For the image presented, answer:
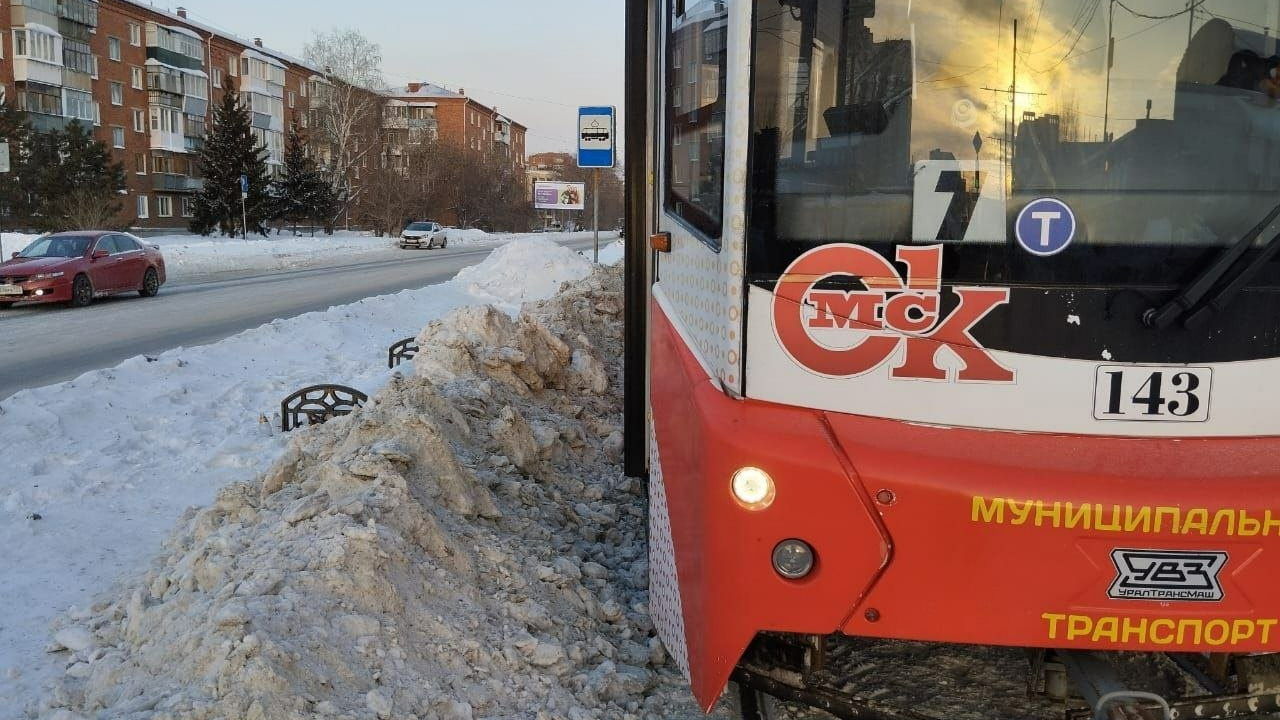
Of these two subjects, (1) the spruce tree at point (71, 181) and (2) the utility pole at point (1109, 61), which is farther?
(1) the spruce tree at point (71, 181)

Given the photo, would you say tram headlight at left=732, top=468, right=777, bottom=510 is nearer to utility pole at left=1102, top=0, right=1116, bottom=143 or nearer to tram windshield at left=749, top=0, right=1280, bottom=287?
tram windshield at left=749, top=0, right=1280, bottom=287

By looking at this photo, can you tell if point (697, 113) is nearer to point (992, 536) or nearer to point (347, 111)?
point (992, 536)

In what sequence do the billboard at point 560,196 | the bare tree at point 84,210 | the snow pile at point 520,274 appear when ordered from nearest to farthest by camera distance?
1. the snow pile at point 520,274
2. the billboard at point 560,196
3. the bare tree at point 84,210

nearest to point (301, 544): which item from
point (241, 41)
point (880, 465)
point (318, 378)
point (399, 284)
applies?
point (880, 465)

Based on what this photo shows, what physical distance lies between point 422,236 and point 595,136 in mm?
35762

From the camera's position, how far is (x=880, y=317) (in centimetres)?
295

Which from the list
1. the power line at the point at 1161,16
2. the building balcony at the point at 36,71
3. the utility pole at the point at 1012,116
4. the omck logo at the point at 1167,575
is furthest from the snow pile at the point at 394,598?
the building balcony at the point at 36,71

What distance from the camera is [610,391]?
9008mm

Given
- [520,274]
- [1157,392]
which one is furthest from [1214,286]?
[520,274]

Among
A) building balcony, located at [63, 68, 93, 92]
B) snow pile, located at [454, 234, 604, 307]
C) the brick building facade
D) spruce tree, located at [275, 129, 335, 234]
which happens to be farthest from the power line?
building balcony, located at [63, 68, 93, 92]

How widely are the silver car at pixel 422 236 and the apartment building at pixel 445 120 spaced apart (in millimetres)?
22962

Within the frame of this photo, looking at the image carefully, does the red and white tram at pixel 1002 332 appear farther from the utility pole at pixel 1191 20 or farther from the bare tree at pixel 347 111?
the bare tree at pixel 347 111

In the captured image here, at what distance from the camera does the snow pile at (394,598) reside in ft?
11.5

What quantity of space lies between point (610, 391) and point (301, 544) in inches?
196
